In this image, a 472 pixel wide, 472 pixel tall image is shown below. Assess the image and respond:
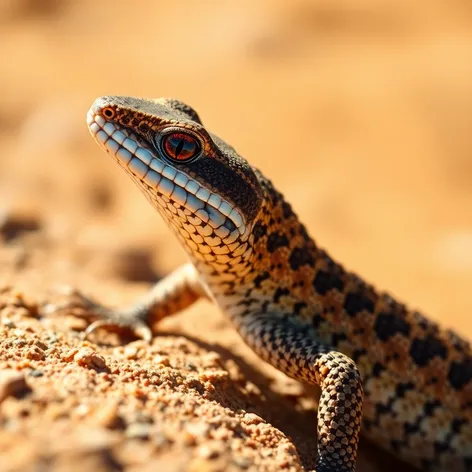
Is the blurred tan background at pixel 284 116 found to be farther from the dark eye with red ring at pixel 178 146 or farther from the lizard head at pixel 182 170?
the dark eye with red ring at pixel 178 146

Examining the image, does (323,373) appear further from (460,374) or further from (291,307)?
(460,374)

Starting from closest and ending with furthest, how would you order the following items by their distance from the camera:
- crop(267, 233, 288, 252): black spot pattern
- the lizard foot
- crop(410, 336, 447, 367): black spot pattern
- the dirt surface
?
the dirt surface → crop(267, 233, 288, 252): black spot pattern → crop(410, 336, 447, 367): black spot pattern → the lizard foot

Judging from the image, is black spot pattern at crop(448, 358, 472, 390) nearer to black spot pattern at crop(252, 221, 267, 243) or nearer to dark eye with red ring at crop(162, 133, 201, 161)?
black spot pattern at crop(252, 221, 267, 243)

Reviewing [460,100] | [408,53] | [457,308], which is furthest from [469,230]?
[408,53]

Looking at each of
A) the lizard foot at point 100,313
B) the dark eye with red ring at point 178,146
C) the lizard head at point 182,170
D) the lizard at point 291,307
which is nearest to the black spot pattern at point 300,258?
the lizard at point 291,307

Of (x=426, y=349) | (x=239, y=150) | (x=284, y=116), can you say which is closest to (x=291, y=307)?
(x=426, y=349)

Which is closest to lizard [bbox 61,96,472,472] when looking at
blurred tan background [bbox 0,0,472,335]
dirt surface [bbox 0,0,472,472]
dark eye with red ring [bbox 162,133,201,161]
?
dark eye with red ring [bbox 162,133,201,161]
